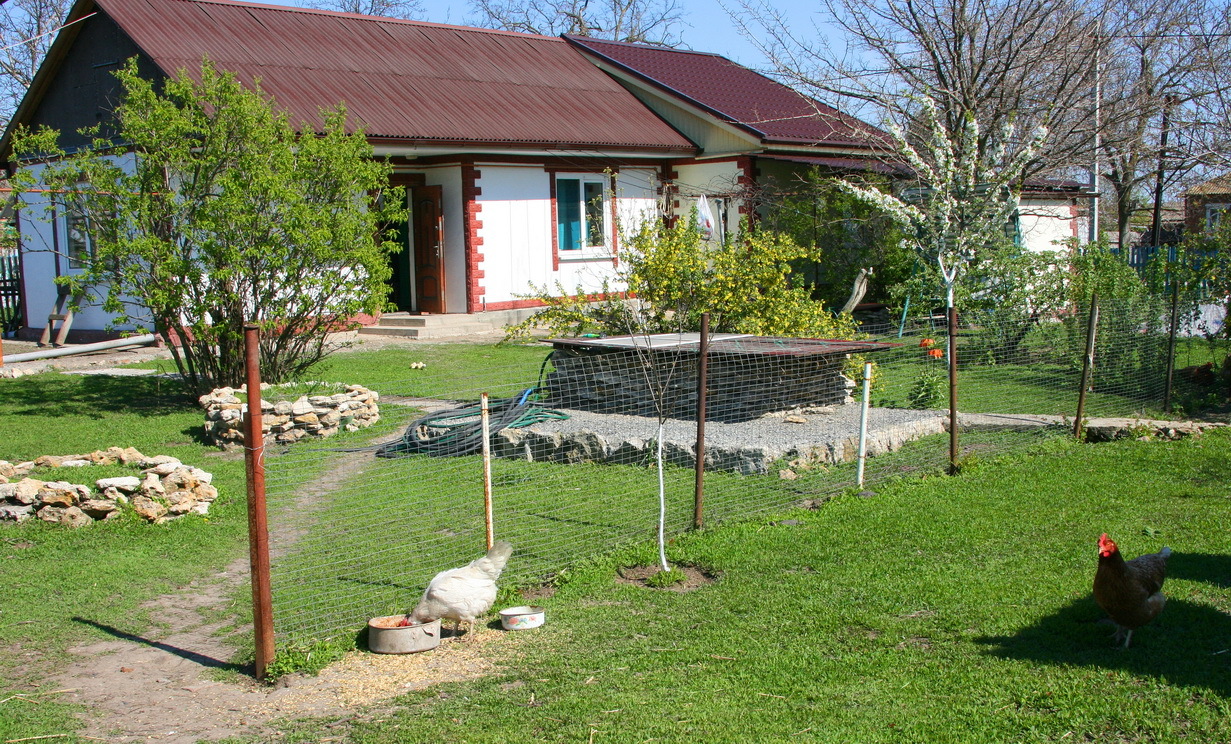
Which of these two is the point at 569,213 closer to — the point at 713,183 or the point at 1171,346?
the point at 713,183

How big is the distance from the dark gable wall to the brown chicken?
16071 mm

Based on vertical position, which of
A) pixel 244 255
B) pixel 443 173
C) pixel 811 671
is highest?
pixel 443 173

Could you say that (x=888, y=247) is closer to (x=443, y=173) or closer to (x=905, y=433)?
(x=443, y=173)

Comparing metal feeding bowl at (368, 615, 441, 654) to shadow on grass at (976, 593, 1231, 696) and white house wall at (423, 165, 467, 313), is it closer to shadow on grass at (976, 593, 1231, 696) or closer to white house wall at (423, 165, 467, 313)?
shadow on grass at (976, 593, 1231, 696)

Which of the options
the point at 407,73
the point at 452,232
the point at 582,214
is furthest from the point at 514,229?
the point at 407,73

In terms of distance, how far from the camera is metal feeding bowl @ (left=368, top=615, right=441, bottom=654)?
202 inches

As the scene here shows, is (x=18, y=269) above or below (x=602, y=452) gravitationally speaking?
above

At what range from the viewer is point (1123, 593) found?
4.71 m

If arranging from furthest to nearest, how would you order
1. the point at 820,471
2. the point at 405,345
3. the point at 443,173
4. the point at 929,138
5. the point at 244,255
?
the point at 443,173, the point at 405,345, the point at 929,138, the point at 244,255, the point at 820,471

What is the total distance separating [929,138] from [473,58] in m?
10.8

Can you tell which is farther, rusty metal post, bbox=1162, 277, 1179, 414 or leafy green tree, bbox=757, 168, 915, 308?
leafy green tree, bbox=757, 168, 915, 308

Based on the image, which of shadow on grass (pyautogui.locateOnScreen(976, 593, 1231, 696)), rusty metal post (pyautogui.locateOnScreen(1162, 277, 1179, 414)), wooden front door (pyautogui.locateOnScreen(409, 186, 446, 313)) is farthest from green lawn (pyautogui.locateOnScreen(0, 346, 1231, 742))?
wooden front door (pyautogui.locateOnScreen(409, 186, 446, 313))

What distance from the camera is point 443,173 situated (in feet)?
64.1

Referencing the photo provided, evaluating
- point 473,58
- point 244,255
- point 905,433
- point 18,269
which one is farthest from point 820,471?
point 18,269
